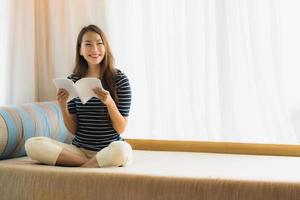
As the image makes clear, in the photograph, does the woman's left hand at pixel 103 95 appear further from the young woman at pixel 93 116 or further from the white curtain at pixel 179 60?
the white curtain at pixel 179 60

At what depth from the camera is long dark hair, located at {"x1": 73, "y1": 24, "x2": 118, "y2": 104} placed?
219 cm

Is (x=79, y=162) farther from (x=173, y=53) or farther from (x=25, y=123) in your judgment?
(x=173, y=53)

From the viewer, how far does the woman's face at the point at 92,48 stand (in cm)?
220

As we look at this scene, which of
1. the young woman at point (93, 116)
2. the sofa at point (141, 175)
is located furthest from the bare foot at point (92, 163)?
the sofa at point (141, 175)

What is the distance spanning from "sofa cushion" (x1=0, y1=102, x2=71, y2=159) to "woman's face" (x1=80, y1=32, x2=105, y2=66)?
39cm

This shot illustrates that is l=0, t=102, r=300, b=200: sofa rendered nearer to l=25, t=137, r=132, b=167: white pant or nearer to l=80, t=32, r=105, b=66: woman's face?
l=25, t=137, r=132, b=167: white pant

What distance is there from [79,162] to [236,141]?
32.9 inches

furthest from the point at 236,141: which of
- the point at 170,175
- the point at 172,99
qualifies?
the point at 170,175

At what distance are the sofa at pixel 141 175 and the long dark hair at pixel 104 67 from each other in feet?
0.99

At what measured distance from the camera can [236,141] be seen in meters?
2.42

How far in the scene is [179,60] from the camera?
8.24 ft

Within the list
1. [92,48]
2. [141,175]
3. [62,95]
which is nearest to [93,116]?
[62,95]

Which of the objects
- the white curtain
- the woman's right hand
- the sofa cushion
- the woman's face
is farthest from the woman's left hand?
the white curtain

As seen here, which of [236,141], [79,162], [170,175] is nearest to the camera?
[170,175]
